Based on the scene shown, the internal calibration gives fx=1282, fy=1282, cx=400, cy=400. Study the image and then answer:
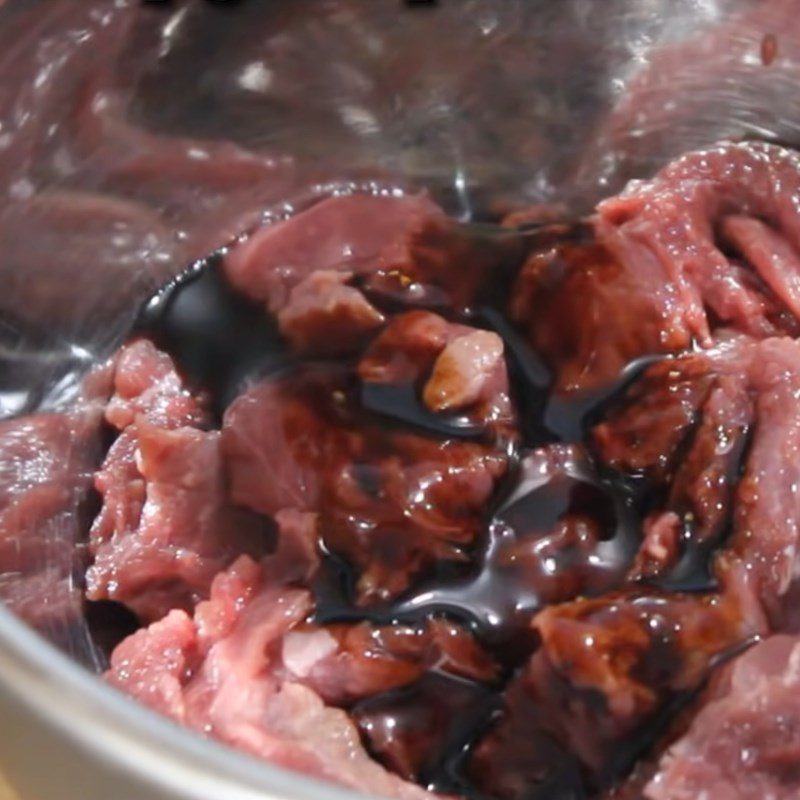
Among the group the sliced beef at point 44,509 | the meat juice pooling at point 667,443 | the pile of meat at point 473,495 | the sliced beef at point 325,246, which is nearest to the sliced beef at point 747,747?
the pile of meat at point 473,495

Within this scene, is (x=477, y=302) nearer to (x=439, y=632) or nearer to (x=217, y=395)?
(x=217, y=395)

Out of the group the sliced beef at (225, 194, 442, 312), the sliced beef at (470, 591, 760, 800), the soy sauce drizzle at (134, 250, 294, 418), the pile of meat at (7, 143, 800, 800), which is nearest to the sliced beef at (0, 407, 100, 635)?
the pile of meat at (7, 143, 800, 800)

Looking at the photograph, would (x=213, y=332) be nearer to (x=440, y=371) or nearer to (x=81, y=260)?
(x=81, y=260)

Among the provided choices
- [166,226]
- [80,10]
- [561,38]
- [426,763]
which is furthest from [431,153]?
[426,763]

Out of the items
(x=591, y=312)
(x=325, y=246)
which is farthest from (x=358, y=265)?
(x=591, y=312)

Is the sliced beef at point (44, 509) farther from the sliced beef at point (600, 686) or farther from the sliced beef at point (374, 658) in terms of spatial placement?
the sliced beef at point (600, 686)

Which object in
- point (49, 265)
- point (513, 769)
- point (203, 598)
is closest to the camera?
point (513, 769)

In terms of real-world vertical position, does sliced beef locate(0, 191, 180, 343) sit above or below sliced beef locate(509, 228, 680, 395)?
above

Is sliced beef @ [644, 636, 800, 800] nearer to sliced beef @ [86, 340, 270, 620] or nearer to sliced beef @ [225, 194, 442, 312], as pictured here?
sliced beef @ [86, 340, 270, 620]
